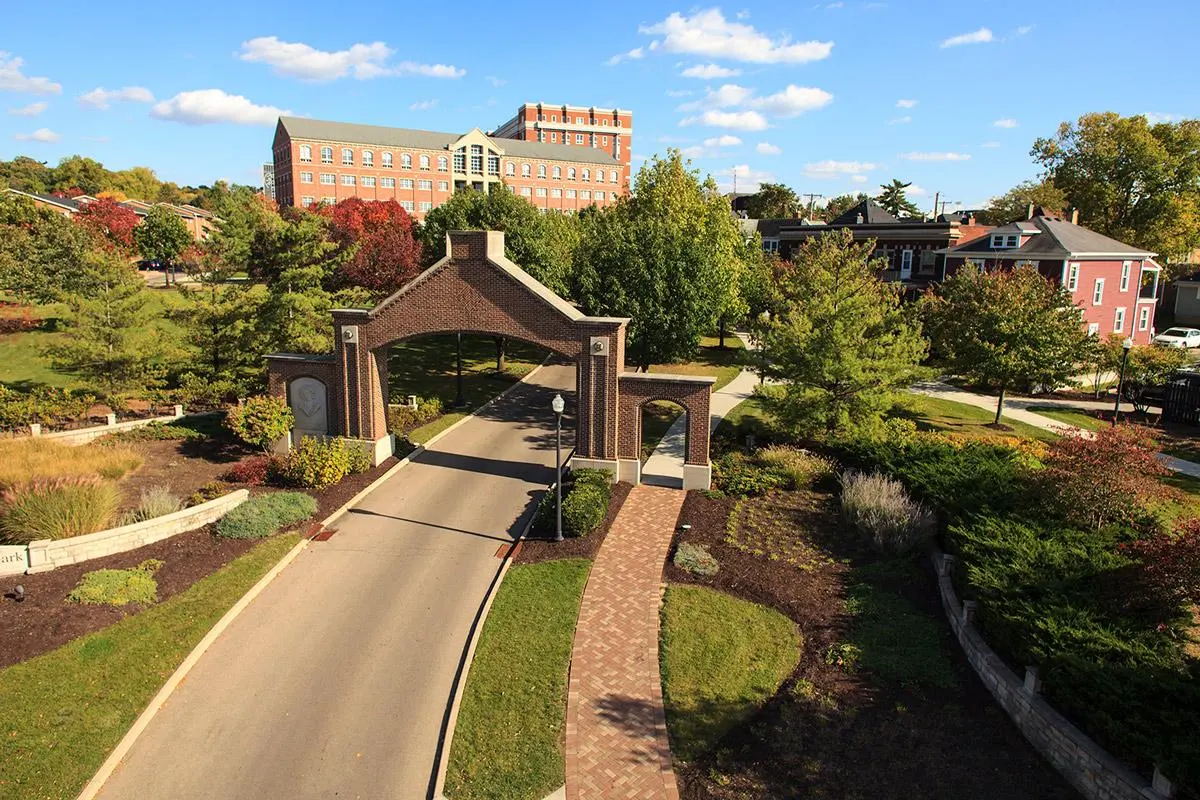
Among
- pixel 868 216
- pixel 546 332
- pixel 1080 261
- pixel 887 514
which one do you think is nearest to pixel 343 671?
pixel 546 332

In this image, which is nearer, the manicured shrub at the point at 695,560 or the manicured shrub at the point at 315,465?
the manicured shrub at the point at 695,560

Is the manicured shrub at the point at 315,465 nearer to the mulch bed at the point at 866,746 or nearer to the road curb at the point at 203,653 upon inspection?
the road curb at the point at 203,653

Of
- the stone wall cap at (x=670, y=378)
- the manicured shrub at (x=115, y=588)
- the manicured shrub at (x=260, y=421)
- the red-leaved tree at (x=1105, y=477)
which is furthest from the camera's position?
the manicured shrub at (x=260, y=421)

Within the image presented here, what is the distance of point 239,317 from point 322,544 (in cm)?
1443

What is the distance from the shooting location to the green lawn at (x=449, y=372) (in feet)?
106

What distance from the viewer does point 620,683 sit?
41.0ft

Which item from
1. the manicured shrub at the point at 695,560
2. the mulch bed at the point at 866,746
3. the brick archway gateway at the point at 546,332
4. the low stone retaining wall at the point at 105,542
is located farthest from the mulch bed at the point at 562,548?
the low stone retaining wall at the point at 105,542

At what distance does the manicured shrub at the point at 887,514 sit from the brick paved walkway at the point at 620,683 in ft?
16.1

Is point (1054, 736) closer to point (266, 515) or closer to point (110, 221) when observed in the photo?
point (266, 515)

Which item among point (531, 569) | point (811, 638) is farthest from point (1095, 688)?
point (531, 569)

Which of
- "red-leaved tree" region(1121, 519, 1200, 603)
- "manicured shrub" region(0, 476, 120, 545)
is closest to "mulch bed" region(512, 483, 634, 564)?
"manicured shrub" region(0, 476, 120, 545)

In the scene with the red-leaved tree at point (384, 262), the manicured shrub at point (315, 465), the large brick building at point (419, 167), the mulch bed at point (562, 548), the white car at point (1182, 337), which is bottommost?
the mulch bed at point (562, 548)

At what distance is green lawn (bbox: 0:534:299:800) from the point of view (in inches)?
409

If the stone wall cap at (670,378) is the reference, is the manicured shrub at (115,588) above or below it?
below
